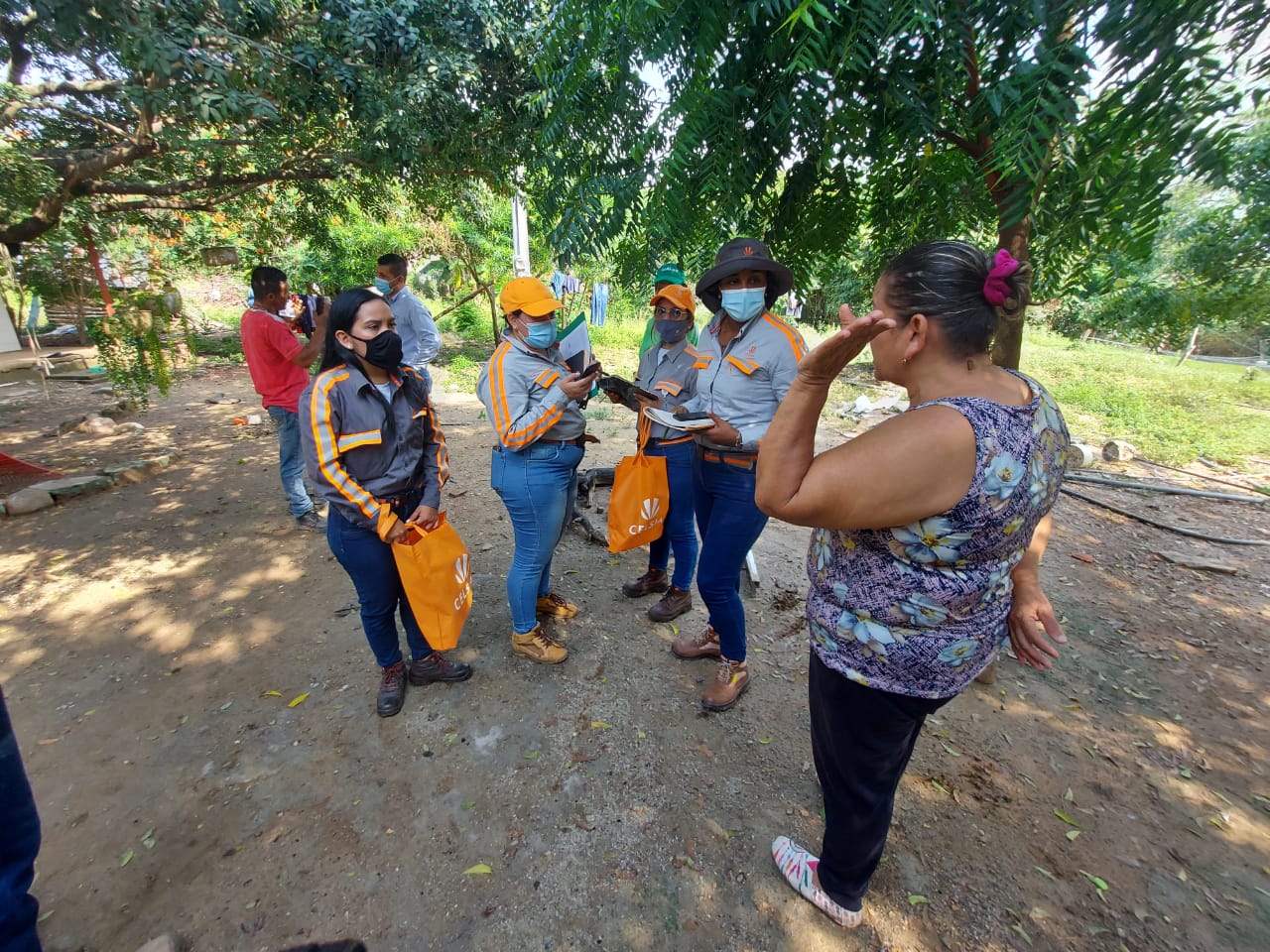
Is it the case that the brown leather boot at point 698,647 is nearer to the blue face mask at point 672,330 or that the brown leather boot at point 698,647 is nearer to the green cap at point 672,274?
the blue face mask at point 672,330

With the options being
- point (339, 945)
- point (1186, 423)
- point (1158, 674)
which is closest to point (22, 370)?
point (339, 945)

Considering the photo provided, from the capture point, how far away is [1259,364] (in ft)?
54.4

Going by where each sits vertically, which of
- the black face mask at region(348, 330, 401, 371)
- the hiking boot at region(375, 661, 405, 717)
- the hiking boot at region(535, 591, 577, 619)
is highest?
the black face mask at region(348, 330, 401, 371)

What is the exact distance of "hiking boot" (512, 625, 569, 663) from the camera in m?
3.17

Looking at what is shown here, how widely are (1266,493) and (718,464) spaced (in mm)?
7427

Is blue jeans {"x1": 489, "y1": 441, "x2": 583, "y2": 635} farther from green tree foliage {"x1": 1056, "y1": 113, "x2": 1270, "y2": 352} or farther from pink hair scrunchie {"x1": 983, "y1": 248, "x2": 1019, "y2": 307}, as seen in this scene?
green tree foliage {"x1": 1056, "y1": 113, "x2": 1270, "y2": 352}

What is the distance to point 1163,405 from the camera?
10.3 metres

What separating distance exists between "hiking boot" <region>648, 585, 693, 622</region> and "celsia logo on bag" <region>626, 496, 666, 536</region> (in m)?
0.56

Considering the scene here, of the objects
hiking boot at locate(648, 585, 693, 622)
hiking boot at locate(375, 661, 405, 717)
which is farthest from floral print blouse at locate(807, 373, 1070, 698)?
hiking boot at locate(375, 661, 405, 717)

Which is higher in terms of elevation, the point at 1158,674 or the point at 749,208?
the point at 749,208

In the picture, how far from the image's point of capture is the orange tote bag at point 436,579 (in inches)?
99.7

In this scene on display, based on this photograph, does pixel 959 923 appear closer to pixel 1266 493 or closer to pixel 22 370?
pixel 1266 493

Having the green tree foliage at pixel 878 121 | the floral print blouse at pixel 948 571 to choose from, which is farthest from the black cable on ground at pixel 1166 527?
the floral print blouse at pixel 948 571

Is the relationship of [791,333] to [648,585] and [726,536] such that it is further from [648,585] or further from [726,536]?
[648,585]
